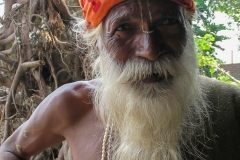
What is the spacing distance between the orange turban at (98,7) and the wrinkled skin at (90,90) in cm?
2

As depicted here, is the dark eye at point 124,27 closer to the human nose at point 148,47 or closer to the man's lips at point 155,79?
the human nose at point 148,47

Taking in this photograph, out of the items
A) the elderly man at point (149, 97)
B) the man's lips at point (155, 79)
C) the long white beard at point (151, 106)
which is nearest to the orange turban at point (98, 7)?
the elderly man at point (149, 97)

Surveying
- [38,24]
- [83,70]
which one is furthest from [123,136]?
[38,24]

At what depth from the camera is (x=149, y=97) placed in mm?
1030

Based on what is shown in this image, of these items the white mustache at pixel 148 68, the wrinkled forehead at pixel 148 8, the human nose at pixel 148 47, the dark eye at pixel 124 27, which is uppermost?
the wrinkled forehead at pixel 148 8

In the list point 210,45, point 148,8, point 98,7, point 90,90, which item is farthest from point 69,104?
point 210,45

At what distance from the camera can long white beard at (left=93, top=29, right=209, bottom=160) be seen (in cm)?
103

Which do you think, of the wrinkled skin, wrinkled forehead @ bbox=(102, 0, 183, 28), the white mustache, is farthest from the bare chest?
wrinkled forehead @ bbox=(102, 0, 183, 28)

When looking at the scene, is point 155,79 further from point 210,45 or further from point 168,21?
point 210,45

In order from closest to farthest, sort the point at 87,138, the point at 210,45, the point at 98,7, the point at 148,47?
the point at 148,47, the point at 98,7, the point at 87,138, the point at 210,45


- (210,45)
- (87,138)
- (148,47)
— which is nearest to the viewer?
(148,47)

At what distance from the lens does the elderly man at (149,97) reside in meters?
1.03

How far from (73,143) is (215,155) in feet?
1.85

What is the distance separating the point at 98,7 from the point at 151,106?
0.38 m
